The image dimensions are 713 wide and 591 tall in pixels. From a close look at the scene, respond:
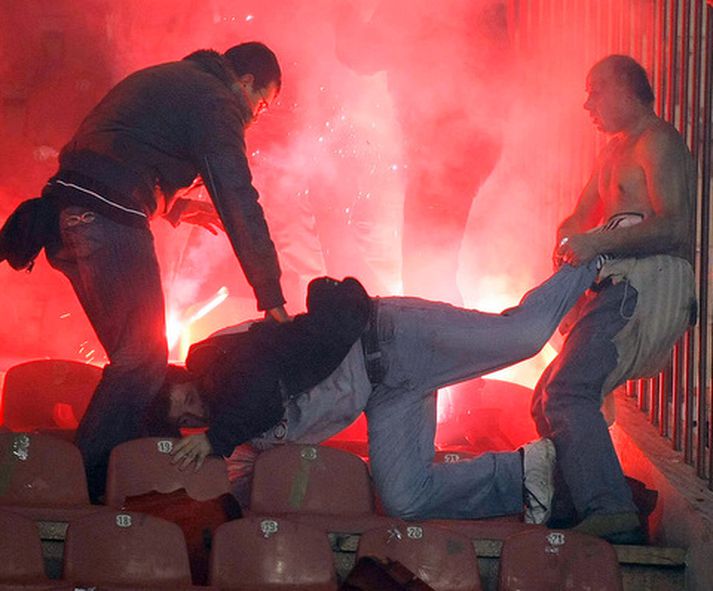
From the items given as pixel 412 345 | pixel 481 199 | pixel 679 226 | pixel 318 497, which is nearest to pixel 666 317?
pixel 679 226

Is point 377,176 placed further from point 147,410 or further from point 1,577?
point 1,577

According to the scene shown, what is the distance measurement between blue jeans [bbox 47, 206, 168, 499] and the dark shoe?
1.74 meters

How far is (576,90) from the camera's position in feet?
27.0

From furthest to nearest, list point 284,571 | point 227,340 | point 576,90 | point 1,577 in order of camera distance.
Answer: point 576,90
point 227,340
point 284,571
point 1,577

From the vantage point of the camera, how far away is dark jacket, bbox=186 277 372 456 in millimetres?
4984

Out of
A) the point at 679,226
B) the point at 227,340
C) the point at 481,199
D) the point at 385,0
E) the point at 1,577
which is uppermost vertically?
the point at 385,0

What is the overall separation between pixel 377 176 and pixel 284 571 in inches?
194

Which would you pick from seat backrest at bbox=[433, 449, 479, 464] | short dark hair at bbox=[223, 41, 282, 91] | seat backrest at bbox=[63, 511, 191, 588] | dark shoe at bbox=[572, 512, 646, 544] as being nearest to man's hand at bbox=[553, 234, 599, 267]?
seat backrest at bbox=[433, 449, 479, 464]

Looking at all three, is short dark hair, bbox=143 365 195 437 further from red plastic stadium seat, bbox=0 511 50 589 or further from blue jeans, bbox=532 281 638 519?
blue jeans, bbox=532 281 638 519

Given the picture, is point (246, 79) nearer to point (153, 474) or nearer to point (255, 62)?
point (255, 62)

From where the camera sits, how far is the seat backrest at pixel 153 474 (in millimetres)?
5012

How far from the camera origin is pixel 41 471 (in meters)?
5.02

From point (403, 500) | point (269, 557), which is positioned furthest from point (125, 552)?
point (403, 500)

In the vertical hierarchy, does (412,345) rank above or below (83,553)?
above
